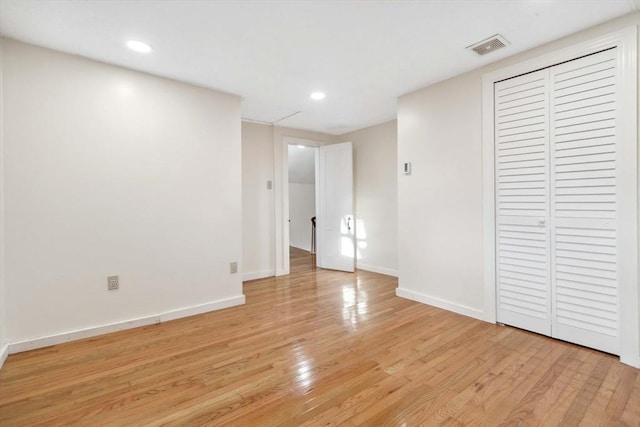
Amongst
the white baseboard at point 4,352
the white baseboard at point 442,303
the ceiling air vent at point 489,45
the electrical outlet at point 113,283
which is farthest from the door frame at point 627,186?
the white baseboard at point 4,352

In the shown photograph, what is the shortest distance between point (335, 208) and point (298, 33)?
310 centimetres

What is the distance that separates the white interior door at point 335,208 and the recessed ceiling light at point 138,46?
3057 millimetres

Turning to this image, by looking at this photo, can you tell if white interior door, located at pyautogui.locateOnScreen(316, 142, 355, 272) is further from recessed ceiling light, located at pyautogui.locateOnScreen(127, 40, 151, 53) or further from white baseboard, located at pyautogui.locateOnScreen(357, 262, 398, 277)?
recessed ceiling light, located at pyautogui.locateOnScreen(127, 40, 151, 53)

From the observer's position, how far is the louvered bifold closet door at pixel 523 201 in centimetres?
236

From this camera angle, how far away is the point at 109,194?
8.33 ft

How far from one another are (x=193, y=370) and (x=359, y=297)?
2039 millimetres

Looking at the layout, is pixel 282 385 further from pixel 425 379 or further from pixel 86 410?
pixel 86 410

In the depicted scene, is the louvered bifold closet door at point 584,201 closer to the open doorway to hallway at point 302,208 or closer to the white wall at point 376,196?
the white wall at point 376,196

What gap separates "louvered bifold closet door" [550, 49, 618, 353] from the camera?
2045 mm

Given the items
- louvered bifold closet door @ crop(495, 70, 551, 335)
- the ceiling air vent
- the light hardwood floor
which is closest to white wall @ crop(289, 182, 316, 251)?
the light hardwood floor

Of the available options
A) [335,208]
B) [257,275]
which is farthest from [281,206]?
[257,275]

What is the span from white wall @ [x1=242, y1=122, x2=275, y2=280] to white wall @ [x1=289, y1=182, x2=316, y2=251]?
291 cm

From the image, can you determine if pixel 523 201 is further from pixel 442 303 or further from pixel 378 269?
pixel 378 269

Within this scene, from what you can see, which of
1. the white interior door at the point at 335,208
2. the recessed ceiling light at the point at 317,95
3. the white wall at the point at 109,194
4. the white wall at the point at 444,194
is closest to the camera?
the white wall at the point at 109,194
